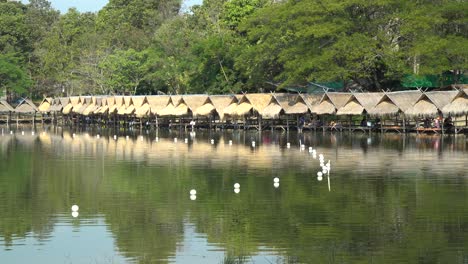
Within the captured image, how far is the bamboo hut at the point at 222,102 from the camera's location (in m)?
59.4

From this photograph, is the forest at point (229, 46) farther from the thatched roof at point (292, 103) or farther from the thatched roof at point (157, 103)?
the thatched roof at point (157, 103)

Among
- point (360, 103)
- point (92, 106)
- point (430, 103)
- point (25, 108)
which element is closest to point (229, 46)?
point (92, 106)

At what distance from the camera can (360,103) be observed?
168 ft

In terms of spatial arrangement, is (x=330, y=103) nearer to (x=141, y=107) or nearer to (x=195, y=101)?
(x=195, y=101)

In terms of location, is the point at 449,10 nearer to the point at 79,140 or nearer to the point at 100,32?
the point at 79,140

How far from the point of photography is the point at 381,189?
78.4 ft

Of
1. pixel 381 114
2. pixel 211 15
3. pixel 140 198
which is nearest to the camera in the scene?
pixel 140 198

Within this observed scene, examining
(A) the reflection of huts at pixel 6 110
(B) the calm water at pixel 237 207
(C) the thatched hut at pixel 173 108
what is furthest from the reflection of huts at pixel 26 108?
Answer: (B) the calm water at pixel 237 207

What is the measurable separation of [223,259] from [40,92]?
82452 millimetres

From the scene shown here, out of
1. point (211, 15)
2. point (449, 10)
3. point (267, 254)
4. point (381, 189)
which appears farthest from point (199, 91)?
point (267, 254)

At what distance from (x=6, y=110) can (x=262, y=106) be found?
29.3 meters

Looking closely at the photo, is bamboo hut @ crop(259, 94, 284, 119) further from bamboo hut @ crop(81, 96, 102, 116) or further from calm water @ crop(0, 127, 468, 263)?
bamboo hut @ crop(81, 96, 102, 116)

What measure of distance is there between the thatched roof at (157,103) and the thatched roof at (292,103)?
37.3 feet

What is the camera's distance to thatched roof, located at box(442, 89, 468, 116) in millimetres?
45625
